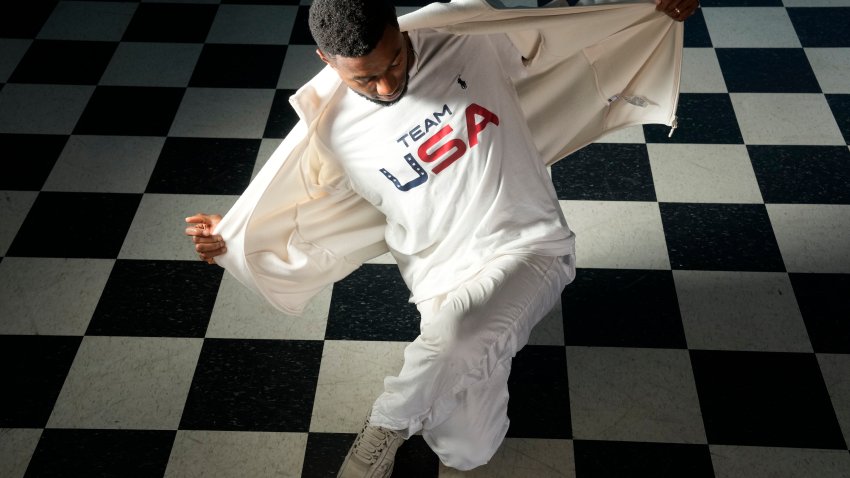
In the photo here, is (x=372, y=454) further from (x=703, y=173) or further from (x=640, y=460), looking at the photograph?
(x=703, y=173)

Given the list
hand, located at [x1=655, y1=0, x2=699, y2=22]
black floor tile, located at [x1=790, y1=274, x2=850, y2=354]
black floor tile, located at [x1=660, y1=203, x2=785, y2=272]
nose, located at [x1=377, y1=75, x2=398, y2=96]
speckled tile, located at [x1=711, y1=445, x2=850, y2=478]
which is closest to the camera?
nose, located at [x1=377, y1=75, x2=398, y2=96]

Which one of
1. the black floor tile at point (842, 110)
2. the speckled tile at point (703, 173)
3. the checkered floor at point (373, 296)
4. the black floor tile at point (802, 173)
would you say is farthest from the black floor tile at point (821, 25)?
the speckled tile at point (703, 173)

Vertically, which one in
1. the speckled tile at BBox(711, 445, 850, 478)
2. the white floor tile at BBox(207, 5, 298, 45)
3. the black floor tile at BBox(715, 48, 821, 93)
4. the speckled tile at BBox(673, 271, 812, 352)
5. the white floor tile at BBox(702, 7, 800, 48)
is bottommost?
the speckled tile at BBox(711, 445, 850, 478)

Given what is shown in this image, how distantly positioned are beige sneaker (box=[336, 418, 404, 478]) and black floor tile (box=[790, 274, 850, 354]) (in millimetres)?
1220

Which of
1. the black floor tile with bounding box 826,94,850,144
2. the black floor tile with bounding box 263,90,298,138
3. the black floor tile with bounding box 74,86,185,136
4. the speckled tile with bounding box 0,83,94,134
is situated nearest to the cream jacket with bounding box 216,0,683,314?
the black floor tile with bounding box 263,90,298,138

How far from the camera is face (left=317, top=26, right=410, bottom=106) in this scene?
1591 mm

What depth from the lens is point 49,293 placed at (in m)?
2.46

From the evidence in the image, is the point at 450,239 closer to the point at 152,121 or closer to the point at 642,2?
the point at 642,2

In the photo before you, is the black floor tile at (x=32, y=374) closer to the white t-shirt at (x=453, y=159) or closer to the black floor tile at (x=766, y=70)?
the white t-shirt at (x=453, y=159)

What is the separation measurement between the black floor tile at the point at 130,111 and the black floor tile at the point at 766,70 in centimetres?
215

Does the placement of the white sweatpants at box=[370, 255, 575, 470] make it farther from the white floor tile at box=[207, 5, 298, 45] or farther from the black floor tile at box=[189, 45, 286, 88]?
the white floor tile at box=[207, 5, 298, 45]

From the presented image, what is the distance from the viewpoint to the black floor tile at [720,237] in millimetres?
2459

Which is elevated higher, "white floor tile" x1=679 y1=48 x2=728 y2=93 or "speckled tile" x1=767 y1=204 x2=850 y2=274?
"white floor tile" x1=679 y1=48 x2=728 y2=93

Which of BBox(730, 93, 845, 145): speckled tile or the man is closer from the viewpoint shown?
the man
